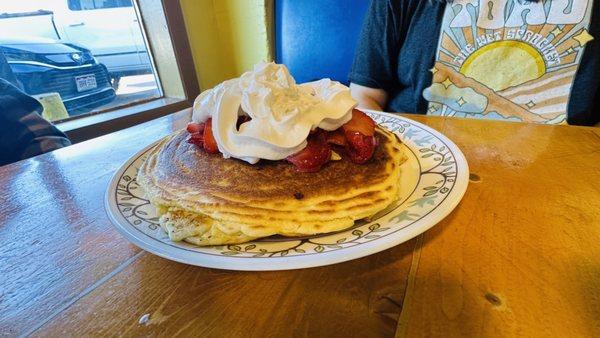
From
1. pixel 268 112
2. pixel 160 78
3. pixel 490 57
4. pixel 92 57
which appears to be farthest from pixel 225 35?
pixel 268 112

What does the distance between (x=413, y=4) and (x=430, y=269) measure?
3.98 feet

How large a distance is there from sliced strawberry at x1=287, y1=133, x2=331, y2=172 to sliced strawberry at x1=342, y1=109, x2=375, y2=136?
0.27ft

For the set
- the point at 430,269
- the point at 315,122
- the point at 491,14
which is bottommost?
the point at 430,269

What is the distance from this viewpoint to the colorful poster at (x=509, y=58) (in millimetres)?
1078

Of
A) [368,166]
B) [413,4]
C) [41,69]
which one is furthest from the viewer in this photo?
[41,69]

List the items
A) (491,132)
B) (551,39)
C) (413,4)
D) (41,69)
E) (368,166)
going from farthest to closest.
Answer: (41,69), (413,4), (551,39), (491,132), (368,166)

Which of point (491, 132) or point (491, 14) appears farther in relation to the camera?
point (491, 14)

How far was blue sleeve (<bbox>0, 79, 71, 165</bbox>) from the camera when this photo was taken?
3.99ft

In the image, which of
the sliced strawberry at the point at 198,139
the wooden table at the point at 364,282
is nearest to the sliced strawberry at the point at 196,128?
the sliced strawberry at the point at 198,139

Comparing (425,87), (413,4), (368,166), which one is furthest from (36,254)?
(413,4)

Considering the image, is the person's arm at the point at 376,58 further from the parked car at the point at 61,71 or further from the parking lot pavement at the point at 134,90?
the parked car at the point at 61,71

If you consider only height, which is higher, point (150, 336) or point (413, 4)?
point (413, 4)

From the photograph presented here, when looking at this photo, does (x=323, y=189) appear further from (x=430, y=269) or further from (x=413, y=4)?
(x=413, y=4)

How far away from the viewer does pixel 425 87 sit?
131 centimetres
